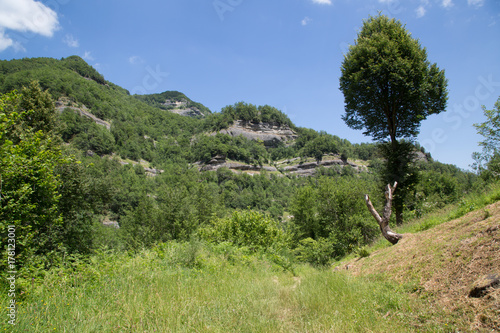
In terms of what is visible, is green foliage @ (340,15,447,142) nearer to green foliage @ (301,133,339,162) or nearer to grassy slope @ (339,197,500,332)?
grassy slope @ (339,197,500,332)

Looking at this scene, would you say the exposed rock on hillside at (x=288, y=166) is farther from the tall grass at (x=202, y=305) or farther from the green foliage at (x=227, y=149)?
the tall grass at (x=202, y=305)

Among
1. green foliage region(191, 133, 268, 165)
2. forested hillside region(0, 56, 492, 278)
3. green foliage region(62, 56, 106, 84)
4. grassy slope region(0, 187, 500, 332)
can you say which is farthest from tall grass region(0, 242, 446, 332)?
green foliage region(62, 56, 106, 84)

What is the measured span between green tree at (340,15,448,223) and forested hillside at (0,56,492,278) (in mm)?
1222

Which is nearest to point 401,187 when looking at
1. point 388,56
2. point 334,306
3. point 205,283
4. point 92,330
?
point 388,56

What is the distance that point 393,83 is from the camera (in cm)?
1148

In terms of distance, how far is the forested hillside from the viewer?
10977mm

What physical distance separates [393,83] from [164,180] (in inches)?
3848

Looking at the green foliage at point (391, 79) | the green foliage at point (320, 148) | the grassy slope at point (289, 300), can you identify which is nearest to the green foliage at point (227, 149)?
the green foliage at point (320, 148)

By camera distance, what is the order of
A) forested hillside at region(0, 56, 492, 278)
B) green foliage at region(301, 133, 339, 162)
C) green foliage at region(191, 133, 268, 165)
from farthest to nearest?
green foliage at region(301, 133, 339, 162) < green foliage at region(191, 133, 268, 165) < forested hillside at region(0, 56, 492, 278)

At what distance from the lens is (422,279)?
402 cm

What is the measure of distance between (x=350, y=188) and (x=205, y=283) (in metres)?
22.3

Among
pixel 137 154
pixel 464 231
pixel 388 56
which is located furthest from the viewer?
pixel 137 154

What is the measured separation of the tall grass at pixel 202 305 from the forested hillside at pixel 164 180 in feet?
9.51

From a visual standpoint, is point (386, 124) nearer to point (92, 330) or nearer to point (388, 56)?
point (388, 56)
